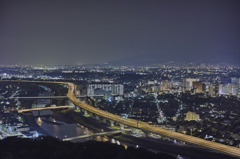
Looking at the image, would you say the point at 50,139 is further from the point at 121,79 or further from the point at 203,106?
the point at 121,79

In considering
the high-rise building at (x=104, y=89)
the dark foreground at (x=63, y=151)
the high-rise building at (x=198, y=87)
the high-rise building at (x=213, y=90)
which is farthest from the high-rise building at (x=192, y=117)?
the high-rise building at (x=198, y=87)

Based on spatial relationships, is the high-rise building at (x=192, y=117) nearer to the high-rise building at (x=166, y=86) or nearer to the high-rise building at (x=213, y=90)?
the high-rise building at (x=213, y=90)

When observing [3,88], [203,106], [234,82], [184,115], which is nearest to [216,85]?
[234,82]

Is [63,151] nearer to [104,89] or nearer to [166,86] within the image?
[104,89]

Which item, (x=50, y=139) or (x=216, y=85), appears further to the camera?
(x=216, y=85)

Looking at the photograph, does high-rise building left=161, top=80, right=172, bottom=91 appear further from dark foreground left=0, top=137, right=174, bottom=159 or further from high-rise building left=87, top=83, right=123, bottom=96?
dark foreground left=0, top=137, right=174, bottom=159

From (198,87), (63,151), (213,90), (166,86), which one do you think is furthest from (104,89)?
(63,151)

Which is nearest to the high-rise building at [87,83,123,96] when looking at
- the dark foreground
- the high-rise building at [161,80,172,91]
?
the high-rise building at [161,80,172,91]

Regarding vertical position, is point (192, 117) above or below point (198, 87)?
below

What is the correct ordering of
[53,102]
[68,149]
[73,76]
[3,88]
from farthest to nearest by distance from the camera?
[73,76] → [3,88] → [53,102] → [68,149]
